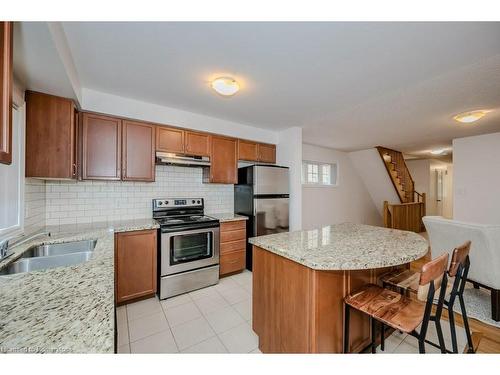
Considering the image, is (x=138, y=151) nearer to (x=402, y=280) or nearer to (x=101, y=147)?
(x=101, y=147)

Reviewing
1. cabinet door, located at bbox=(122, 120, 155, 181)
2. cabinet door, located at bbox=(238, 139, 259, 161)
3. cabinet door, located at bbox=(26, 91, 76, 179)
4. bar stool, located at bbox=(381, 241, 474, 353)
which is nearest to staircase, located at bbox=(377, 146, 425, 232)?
cabinet door, located at bbox=(238, 139, 259, 161)

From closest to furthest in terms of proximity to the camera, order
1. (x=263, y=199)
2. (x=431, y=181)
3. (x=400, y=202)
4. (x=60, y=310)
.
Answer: (x=60, y=310) → (x=263, y=199) → (x=400, y=202) → (x=431, y=181)

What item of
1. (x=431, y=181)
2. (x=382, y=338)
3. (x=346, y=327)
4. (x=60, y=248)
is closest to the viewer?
(x=346, y=327)

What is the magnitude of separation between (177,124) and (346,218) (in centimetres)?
519

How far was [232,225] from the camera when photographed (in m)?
3.13

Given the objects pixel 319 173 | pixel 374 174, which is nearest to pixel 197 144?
pixel 319 173

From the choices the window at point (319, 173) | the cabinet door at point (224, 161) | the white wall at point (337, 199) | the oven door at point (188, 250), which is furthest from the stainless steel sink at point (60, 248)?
the window at point (319, 173)

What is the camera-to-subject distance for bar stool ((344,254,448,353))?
113 cm

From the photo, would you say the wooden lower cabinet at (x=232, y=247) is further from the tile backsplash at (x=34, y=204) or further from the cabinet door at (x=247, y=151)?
the tile backsplash at (x=34, y=204)

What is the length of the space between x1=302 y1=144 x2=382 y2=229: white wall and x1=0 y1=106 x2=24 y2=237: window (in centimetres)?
457

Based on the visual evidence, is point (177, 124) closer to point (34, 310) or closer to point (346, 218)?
point (34, 310)

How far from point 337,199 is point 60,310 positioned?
5850 mm

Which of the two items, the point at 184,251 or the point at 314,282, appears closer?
the point at 314,282
